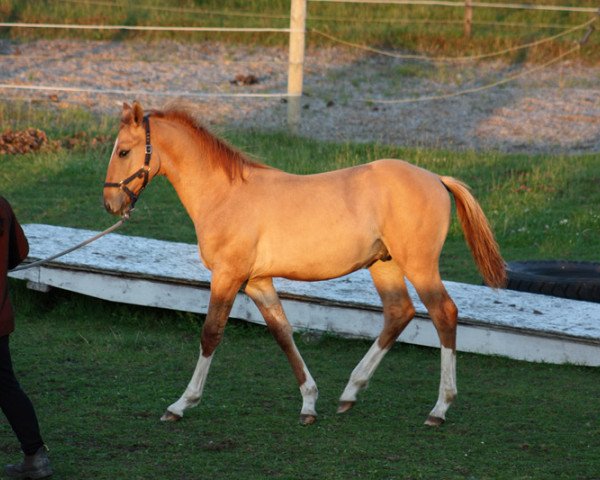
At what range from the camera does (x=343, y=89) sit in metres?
18.1

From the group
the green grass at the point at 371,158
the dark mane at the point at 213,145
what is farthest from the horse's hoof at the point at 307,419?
the green grass at the point at 371,158

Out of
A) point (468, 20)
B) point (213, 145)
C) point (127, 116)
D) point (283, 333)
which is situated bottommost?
point (283, 333)

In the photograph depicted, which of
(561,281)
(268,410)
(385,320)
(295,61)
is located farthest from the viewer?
(295,61)

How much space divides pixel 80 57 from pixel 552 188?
1045cm

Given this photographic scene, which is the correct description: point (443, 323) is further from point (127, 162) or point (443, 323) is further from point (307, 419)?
point (127, 162)

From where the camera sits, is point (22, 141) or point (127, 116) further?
point (22, 141)

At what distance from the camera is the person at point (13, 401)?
488 centimetres

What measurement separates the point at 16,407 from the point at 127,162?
160 cm

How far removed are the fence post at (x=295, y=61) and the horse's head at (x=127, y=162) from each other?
8760 millimetres

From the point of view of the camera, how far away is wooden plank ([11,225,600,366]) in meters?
6.89

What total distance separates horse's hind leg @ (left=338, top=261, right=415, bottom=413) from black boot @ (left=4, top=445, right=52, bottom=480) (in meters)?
1.84

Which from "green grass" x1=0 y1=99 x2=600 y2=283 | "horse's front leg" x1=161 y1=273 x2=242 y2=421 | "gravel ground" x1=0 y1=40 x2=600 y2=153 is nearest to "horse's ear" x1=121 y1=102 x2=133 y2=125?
"horse's front leg" x1=161 y1=273 x2=242 y2=421

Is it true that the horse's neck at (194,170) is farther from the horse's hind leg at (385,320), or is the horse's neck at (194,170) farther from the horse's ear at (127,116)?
the horse's hind leg at (385,320)

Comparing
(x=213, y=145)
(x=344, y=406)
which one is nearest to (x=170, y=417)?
(x=344, y=406)
